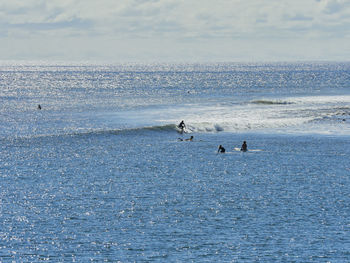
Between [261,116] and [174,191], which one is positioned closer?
[174,191]

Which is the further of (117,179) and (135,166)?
(135,166)

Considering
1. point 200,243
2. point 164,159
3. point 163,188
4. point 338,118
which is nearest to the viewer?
point 200,243

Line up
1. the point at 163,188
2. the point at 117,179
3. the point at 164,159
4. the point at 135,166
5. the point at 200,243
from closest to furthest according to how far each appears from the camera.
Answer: the point at 200,243 < the point at 163,188 < the point at 117,179 < the point at 135,166 < the point at 164,159

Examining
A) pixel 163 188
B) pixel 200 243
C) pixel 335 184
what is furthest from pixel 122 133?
pixel 200 243

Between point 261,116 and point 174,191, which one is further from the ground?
point 261,116

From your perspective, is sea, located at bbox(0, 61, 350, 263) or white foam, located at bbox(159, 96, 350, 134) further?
white foam, located at bbox(159, 96, 350, 134)

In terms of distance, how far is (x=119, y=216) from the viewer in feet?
123

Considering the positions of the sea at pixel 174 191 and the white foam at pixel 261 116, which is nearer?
the sea at pixel 174 191

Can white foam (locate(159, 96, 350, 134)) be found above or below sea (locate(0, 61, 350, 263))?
above

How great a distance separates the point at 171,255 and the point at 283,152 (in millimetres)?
36934

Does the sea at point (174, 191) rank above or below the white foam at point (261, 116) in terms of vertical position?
below

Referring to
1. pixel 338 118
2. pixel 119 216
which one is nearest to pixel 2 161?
pixel 119 216

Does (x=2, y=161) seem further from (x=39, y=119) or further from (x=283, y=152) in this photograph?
(x=39, y=119)

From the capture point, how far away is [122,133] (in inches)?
3167
